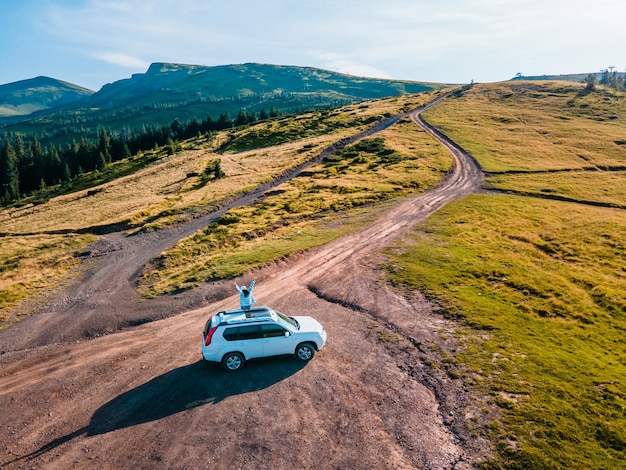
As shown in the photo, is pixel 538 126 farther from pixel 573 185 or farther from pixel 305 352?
pixel 305 352

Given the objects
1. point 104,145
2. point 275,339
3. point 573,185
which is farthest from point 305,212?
point 104,145

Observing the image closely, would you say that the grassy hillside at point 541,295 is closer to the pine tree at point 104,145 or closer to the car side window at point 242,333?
the car side window at point 242,333

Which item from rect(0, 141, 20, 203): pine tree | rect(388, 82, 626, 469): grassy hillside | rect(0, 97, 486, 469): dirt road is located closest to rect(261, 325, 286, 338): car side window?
rect(0, 97, 486, 469): dirt road

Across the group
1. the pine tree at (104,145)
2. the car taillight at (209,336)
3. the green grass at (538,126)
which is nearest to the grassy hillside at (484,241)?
the green grass at (538,126)

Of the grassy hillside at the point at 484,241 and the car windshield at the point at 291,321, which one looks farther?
the car windshield at the point at 291,321

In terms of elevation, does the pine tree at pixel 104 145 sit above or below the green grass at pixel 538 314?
above

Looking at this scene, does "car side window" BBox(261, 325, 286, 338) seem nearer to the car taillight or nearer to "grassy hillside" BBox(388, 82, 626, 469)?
the car taillight

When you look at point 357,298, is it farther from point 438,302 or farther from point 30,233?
point 30,233

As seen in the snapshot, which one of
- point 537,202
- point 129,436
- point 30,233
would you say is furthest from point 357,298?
point 30,233
